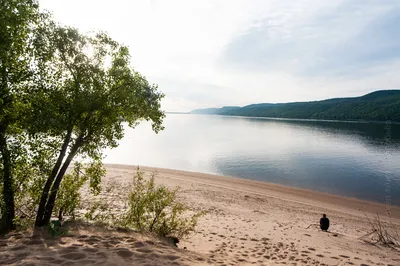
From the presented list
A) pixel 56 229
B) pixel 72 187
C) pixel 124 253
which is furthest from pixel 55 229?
pixel 124 253

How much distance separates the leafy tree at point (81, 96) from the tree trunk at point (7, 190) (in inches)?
49.9

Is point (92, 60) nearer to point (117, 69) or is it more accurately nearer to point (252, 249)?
point (117, 69)

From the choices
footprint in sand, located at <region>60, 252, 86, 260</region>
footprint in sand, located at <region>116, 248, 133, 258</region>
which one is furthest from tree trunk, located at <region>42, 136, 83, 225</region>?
footprint in sand, located at <region>116, 248, 133, 258</region>

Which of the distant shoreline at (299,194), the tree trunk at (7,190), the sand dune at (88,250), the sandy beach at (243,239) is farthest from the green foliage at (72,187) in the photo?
the distant shoreline at (299,194)

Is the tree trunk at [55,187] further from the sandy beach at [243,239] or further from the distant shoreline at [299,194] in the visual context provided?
the distant shoreline at [299,194]

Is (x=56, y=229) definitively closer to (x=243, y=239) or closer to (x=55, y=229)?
(x=55, y=229)

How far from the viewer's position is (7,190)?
12.4 m

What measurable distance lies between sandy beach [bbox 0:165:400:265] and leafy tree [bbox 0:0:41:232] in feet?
8.03

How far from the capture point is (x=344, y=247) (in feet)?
57.6

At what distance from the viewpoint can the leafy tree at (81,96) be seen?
12203 millimetres

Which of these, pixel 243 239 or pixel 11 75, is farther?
pixel 243 239

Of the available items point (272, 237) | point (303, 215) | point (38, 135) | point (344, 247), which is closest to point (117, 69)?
point (38, 135)

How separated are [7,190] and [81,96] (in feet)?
19.1

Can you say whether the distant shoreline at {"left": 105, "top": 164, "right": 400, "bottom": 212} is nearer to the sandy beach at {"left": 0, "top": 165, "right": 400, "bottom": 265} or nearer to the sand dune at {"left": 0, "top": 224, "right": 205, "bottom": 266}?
the sandy beach at {"left": 0, "top": 165, "right": 400, "bottom": 265}
